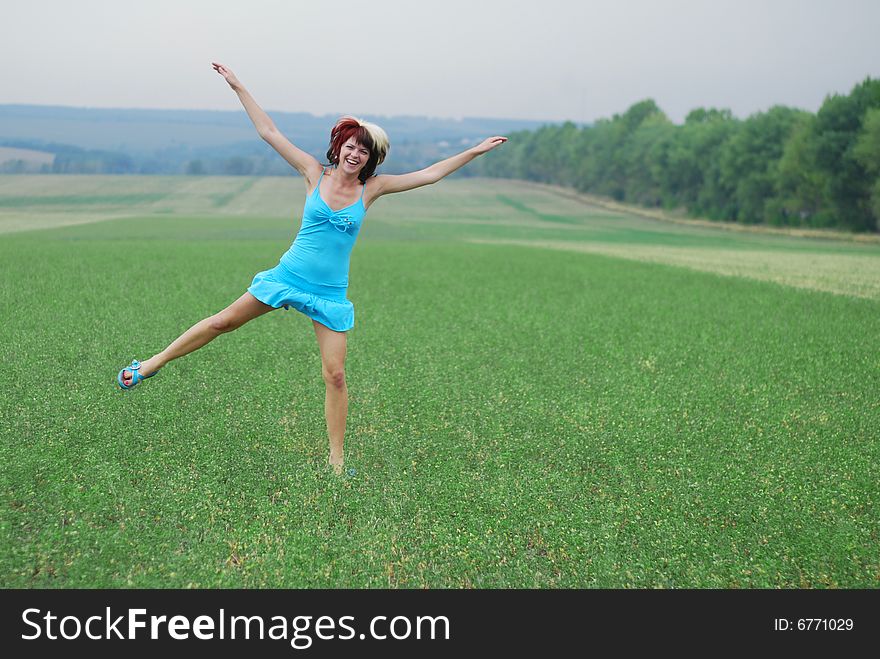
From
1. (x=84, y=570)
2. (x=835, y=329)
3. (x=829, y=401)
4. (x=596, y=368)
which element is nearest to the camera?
(x=84, y=570)

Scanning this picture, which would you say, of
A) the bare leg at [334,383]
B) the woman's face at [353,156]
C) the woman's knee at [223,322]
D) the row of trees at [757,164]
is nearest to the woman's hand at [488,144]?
the woman's face at [353,156]

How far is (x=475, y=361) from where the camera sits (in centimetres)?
1205

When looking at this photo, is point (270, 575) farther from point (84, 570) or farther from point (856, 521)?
point (856, 521)

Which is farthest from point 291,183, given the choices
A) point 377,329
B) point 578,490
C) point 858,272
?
point 578,490

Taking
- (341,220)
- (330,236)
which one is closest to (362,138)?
(341,220)

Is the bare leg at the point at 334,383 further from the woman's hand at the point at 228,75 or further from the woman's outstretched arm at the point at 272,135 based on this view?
the woman's hand at the point at 228,75

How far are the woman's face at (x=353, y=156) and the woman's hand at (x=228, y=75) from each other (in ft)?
4.40

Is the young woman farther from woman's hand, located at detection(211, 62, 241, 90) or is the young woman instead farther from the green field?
the green field

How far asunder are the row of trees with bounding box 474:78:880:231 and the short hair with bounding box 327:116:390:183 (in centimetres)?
6555

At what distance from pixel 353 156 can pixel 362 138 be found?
0.16m
